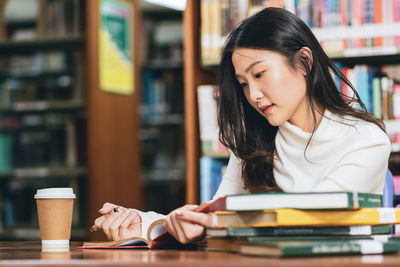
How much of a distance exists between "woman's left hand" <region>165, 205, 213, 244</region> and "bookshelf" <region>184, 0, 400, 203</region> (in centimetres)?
152

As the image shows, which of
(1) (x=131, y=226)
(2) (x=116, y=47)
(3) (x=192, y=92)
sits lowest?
(1) (x=131, y=226)

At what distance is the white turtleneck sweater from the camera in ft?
4.42

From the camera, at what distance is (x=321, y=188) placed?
4.27 ft

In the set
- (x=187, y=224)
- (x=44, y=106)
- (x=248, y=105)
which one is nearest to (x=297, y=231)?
(x=187, y=224)

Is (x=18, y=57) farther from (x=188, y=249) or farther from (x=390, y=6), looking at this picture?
(x=188, y=249)

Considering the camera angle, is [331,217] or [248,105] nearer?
[331,217]

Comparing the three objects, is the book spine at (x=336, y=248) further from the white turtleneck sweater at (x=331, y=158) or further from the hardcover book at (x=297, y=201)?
the white turtleneck sweater at (x=331, y=158)

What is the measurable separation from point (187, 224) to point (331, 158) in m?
0.47

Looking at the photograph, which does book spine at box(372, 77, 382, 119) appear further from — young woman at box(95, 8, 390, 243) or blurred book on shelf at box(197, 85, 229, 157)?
young woman at box(95, 8, 390, 243)

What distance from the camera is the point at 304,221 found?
3.20 feet

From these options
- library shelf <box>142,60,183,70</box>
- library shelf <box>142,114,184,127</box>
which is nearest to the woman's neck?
library shelf <box>142,114,184,127</box>

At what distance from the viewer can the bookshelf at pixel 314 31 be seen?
8.22ft

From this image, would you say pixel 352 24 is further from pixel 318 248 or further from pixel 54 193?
pixel 318 248

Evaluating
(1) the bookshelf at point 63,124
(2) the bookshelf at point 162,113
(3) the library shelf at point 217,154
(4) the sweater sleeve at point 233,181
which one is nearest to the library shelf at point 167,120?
(2) the bookshelf at point 162,113
